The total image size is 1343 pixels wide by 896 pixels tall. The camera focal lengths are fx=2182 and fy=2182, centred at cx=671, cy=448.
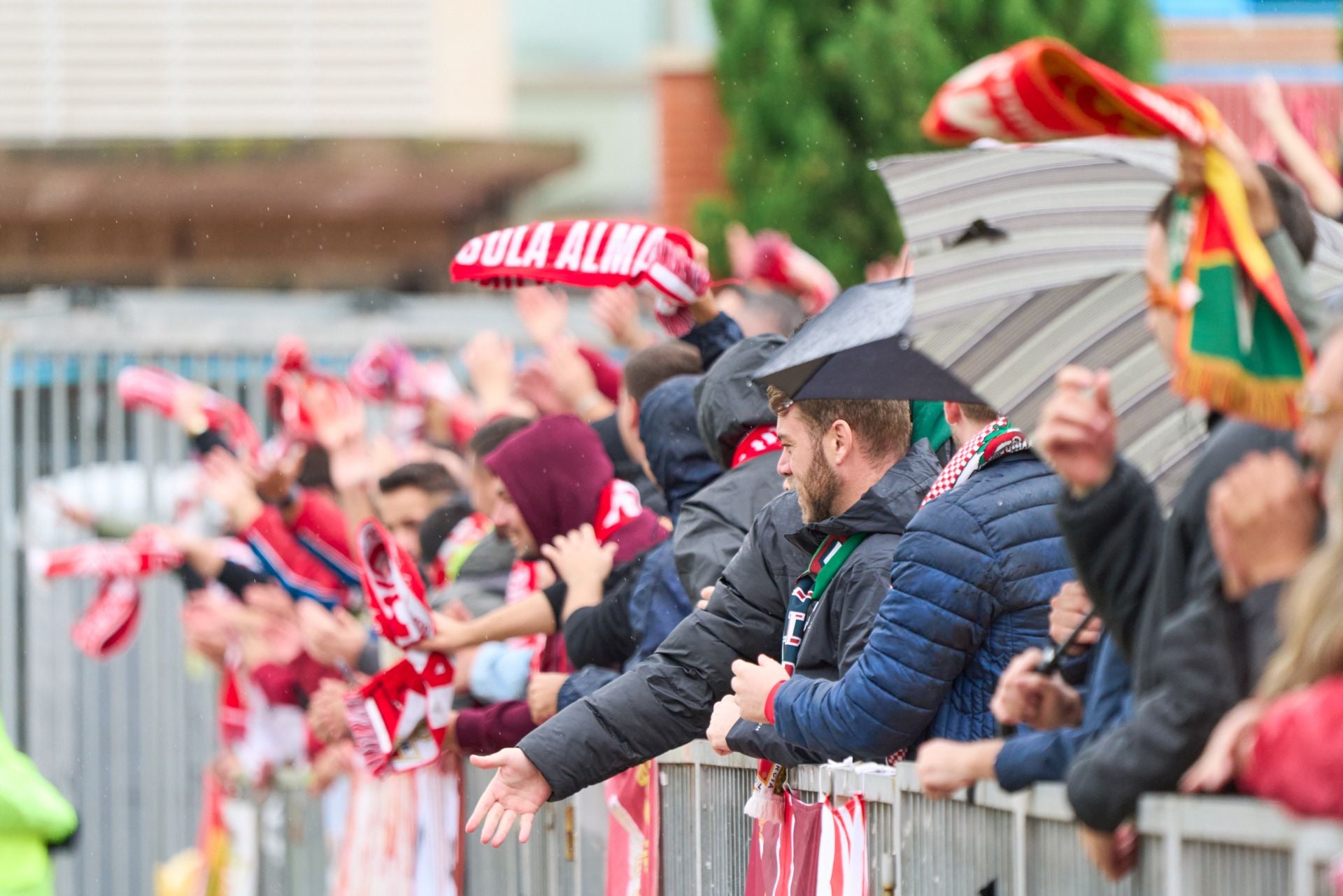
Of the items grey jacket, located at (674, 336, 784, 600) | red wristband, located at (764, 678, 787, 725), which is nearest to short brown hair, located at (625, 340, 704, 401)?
grey jacket, located at (674, 336, 784, 600)

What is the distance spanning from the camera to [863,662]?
153 inches

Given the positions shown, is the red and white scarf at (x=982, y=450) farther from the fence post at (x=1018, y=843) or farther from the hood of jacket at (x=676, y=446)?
the hood of jacket at (x=676, y=446)

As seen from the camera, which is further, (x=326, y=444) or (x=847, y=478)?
(x=326, y=444)

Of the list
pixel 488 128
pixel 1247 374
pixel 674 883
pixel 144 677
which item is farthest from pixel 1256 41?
pixel 1247 374

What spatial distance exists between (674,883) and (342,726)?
2.72 metres

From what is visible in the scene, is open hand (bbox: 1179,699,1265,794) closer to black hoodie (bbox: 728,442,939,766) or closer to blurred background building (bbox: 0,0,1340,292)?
black hoodie (bbox: 728,442,939,766)

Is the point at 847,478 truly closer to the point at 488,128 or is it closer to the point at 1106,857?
the point at 1106,857

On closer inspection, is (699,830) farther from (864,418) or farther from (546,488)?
(546,488)

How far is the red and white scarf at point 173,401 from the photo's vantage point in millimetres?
10375

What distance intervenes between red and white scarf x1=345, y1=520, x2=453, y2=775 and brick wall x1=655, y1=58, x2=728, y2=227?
12727mm

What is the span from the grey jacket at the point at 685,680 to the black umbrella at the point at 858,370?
360 mm

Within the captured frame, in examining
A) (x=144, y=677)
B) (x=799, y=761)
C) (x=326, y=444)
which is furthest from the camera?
(x=144, y=677)

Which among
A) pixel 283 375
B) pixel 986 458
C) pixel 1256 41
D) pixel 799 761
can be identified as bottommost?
pixel 799 761

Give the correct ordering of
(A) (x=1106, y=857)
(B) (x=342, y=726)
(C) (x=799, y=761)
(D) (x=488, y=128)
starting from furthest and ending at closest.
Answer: (D) (x=488, y=128)
(B) (x=342, y=726)
(C) (x=799, y=761)
(A) (x=1106, y=857)
